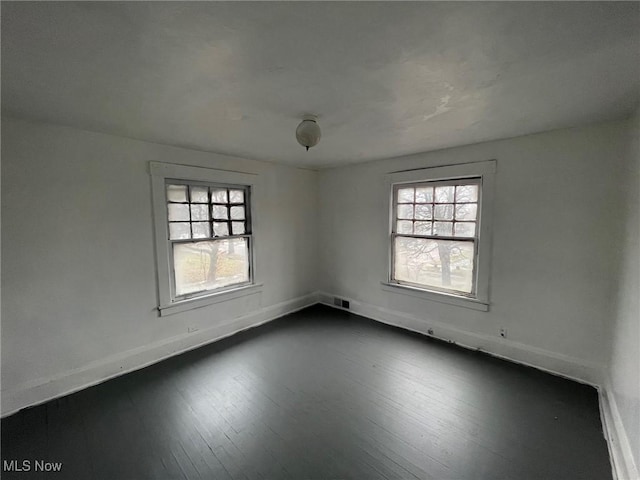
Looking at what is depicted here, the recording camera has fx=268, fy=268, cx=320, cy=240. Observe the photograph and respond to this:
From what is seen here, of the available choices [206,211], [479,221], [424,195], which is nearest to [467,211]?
[479,221]

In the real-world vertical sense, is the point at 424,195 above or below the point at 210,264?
above

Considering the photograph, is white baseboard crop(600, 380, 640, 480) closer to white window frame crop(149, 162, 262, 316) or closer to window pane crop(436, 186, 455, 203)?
window pane crop(436, 186, 455, 203)

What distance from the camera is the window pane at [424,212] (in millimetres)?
3375

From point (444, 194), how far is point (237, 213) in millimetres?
2657

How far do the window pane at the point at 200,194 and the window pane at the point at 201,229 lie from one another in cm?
28

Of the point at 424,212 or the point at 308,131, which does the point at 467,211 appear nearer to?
the point at 424,212

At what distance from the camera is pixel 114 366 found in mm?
2596

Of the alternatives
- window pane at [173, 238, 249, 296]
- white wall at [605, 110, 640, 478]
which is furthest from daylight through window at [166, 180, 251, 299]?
white wall at [605, 110, 640, 478]

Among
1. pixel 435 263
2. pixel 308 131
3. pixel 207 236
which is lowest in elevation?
pixel 435 263

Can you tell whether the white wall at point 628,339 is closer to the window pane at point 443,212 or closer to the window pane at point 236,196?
the window pane at point 443,212

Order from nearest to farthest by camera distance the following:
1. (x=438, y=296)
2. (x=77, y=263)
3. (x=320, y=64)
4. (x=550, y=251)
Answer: (x=320, y=64) < (x=77, y=263) < (x=550, y=251) < (x=438, y=296)

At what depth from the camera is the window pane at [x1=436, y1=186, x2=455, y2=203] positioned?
319 centimetres

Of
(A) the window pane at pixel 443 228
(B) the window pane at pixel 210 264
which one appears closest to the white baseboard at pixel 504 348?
(A) the window pane at pixel 443 228

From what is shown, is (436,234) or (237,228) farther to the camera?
(237,228)
